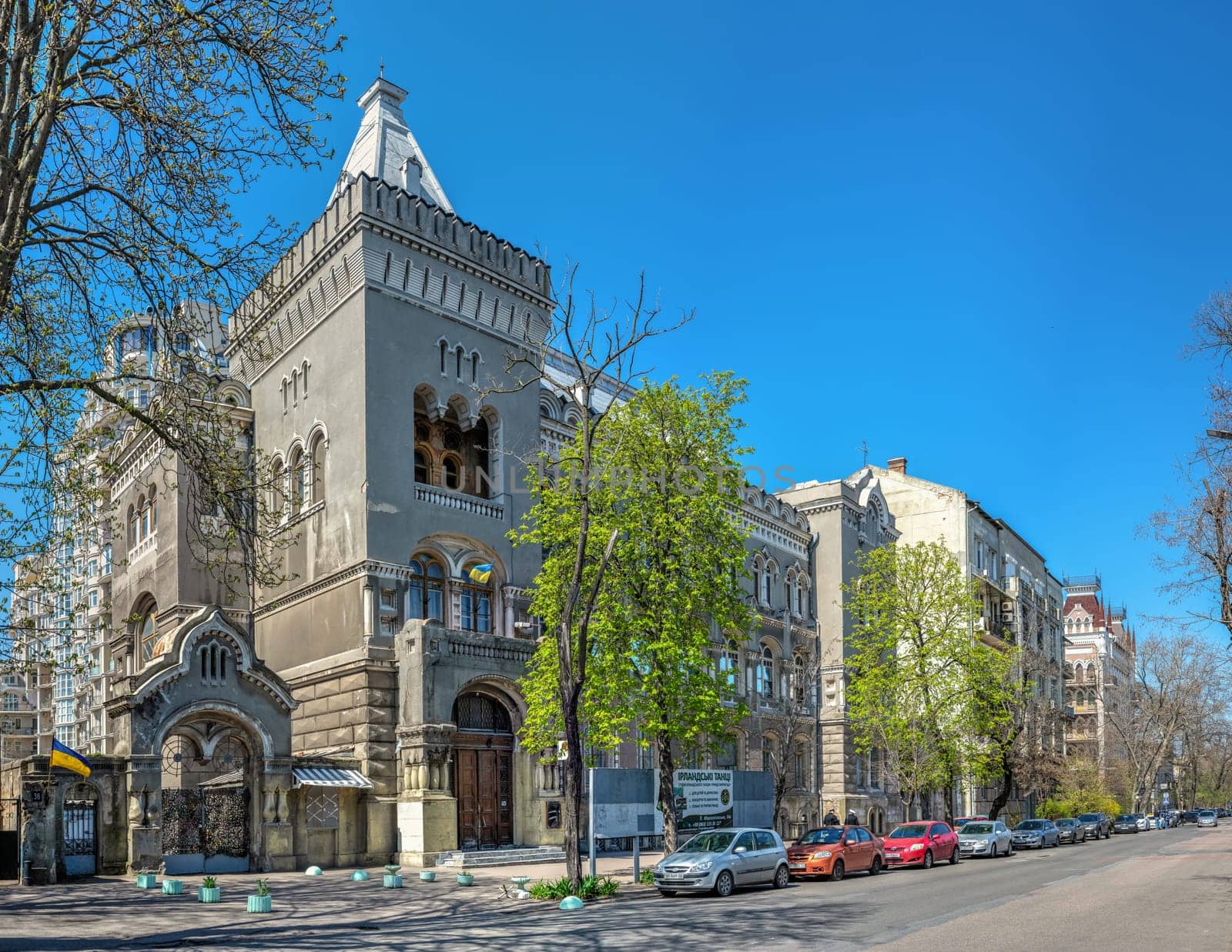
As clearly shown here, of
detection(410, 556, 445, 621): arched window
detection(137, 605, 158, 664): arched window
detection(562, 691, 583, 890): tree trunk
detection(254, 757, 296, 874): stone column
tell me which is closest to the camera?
detection(562, 691, 583, 890): tree trunk

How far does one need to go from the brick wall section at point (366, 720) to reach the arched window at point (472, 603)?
12.2 ft

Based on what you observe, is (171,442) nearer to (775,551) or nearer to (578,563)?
(578,563)

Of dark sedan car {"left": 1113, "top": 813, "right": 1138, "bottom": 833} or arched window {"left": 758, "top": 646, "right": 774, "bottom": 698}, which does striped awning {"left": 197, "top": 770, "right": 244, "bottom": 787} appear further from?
dark sedan car {"left": 1113, "top": 813, "right": 1138, "bottom": 833}

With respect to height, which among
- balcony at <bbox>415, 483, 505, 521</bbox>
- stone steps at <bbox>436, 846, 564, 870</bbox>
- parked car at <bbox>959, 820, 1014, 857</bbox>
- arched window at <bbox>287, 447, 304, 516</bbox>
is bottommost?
parked car at <bbox>959, 820, 1014, 857</bbox>

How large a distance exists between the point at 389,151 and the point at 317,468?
10.8m

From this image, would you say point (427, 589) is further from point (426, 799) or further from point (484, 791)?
point (426, 799)

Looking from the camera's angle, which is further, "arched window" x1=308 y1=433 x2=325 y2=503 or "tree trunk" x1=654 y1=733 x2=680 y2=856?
"arched window" x1=308 y1=433 x2=325 y2=503

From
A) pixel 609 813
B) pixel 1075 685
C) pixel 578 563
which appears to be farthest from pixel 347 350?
pixel 1075 685

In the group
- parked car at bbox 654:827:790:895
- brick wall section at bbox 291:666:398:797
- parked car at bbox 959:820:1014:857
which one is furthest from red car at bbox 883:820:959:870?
brick wall section at bbox 291:666:398:797

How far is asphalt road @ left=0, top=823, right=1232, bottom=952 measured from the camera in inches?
624

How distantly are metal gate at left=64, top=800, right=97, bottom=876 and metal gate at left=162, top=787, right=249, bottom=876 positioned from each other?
146cm

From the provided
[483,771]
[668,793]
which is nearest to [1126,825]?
[483,771]

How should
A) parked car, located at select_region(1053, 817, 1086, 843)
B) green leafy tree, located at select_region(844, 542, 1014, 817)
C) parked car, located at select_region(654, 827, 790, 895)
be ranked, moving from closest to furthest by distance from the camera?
parked car, located at select_region(654, 827, 790, 895), green leafy tree, located at select_region(844, 542, 1014, 817), parked car, located at select_region(1053, 817, 1086, 843)

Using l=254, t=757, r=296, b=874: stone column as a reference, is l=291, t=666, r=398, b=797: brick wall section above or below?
above
